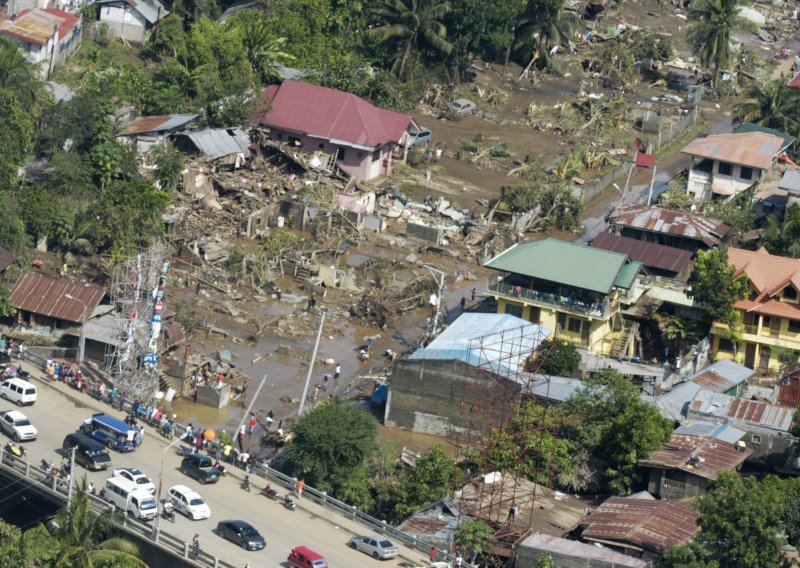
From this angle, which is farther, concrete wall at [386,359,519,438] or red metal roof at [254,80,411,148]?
red metal roof at [254,80,411,148]

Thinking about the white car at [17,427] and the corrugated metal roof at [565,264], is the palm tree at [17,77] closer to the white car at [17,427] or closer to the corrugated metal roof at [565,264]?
the corrugated metal roof at [565,264]

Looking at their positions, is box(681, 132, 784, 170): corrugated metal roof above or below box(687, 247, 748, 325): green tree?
above

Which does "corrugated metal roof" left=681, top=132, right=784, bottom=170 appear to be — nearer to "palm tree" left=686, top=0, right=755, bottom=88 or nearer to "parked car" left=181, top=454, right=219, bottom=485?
"palm tree" left=686, top=0, right=755, bottom=88

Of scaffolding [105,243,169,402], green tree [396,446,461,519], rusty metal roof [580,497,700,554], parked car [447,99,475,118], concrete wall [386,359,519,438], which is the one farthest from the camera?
parked car [447,99,475,118]

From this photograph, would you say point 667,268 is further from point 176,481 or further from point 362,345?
point 176,481

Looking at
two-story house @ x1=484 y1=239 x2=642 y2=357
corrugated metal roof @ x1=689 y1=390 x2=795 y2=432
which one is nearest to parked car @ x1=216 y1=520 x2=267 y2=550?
corrugated metal roof @ x1=689 y1=390 x2=795 y2=432

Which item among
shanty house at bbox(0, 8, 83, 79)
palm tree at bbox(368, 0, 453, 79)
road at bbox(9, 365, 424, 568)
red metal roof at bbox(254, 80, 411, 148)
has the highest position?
palm tree at bbox(368, 0, 453, 79)

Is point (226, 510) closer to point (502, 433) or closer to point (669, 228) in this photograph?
point (502, 433)

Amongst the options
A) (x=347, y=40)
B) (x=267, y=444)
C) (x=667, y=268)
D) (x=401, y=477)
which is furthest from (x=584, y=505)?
A: (x=347, y=40)
